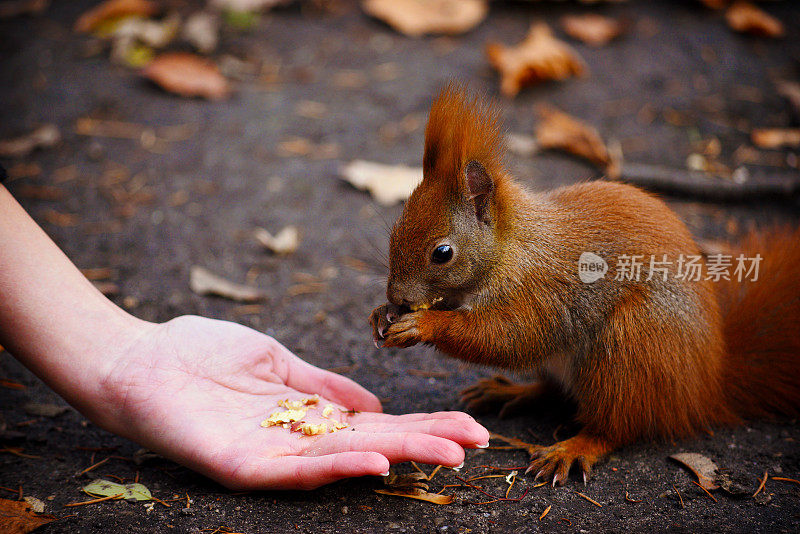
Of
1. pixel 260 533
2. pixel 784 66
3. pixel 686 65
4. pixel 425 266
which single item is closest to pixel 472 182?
pixel 425 266

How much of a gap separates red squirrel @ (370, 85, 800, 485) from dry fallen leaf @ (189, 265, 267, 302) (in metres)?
0.99

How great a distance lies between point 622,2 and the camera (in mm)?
4934

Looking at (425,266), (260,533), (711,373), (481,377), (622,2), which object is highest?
(622,2)

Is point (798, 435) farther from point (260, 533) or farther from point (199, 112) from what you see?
point (199, 112)

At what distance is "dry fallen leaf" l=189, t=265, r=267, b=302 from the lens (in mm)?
2783

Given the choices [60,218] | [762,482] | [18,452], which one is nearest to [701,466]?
[762,482]

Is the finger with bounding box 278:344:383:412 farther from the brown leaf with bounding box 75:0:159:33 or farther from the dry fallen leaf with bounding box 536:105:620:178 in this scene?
the brown leaf with bounding box 75:0:159:33

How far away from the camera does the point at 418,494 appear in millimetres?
1739

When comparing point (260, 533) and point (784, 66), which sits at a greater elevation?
point (784, 66)

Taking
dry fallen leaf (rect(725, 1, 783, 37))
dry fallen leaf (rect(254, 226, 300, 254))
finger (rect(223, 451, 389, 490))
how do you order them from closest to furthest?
finger (rect(223, 451, 389, 490)) → dry fallen leaf (rect(254, 226, 300, 254)) → dry fallen leaf (rect(725, 1, 783, 37))

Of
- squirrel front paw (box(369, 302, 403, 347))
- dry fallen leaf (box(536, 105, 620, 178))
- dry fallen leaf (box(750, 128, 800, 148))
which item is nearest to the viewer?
squirrel front paw (box(369, 302, 403, 347))

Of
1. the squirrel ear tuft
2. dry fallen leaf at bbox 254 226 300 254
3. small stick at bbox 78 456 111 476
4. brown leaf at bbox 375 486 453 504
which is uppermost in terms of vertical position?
the squirrel ear tuft

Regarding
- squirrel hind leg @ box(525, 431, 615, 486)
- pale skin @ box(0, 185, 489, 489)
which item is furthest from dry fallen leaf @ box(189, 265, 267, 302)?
squirrel hind leg @ box(525, 431, 615, 486)

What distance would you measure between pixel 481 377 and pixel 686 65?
311 cm
